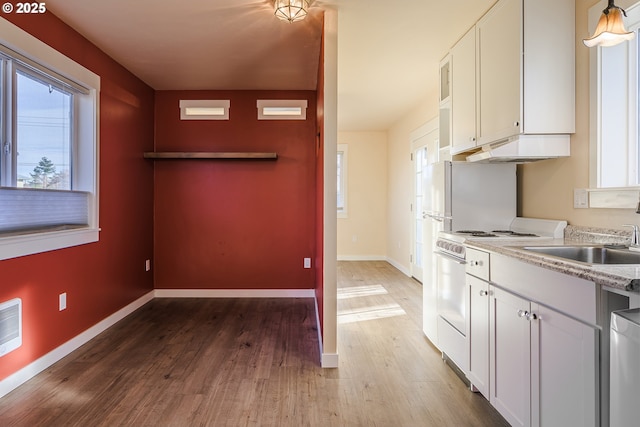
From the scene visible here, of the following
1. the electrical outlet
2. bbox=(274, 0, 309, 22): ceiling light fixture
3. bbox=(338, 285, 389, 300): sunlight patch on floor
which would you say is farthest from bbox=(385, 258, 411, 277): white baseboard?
bbox=(274, 0, 309, 22): ceiling light fixture

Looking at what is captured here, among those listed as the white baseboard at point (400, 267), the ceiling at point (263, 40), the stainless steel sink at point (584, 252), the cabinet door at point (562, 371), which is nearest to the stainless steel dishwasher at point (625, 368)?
the cabinet door at point (562, 371)

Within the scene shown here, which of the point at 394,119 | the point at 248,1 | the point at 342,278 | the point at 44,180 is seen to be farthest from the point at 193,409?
the point at 394,119

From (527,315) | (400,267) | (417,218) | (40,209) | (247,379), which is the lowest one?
(247,379)

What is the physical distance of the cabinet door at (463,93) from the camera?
2.50 meters

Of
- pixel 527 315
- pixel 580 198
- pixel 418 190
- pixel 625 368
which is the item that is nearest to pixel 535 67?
pixel 580 198

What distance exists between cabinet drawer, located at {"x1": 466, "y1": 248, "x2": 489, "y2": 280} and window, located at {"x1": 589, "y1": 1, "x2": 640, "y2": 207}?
2.20ft

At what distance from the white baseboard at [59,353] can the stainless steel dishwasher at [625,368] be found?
9.81ft

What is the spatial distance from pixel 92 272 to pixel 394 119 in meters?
4.75

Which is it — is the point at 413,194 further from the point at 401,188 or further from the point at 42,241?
the point at 42,241

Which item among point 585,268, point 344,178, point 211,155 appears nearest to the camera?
point 585,268

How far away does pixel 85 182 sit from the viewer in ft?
9.45

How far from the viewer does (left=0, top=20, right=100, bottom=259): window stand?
213 cm

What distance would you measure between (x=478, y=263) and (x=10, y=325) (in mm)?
2847

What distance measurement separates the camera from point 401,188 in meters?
5.75
